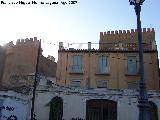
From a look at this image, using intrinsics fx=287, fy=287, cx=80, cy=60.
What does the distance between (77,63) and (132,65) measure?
22.2 feet

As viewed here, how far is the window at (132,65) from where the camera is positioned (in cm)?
3459

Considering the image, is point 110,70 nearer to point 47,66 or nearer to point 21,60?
point 47,66

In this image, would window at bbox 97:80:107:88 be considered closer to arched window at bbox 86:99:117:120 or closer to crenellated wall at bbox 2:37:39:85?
arched window at bbox 86:99:117:120

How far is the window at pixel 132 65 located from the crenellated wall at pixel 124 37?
16.0ft

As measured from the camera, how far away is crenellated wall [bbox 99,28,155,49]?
130 ft

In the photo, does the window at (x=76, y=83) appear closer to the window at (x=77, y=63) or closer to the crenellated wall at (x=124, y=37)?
the window at (x=77, y=63)

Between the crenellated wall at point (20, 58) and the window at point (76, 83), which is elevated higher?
the crenellated wall at point (20, 58)

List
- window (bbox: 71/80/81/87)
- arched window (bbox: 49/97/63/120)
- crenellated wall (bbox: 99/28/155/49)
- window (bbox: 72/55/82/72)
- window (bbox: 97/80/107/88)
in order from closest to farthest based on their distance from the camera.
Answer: arched window (bbox: 49/97/63/120)
window (bbox: 97/80/107/88)
window (bbox: 71/80/81/87)
window (bbox: 72/55/82/72)
crenellated wall (bbox: 99/28/155/49)

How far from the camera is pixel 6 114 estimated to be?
2498 cm

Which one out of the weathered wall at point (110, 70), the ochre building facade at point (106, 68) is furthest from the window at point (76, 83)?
the weathered wall at point (110, 70)

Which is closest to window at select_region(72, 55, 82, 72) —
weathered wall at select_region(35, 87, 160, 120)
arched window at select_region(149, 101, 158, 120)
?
weathered wall at select_region(35, 87, 160, 120)

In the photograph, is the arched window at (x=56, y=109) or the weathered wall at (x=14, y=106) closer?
the weathered wall at (x=14, y=106)

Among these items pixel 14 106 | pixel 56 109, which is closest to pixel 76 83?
pixel 56 109

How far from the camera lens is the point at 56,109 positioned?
87.2ft
